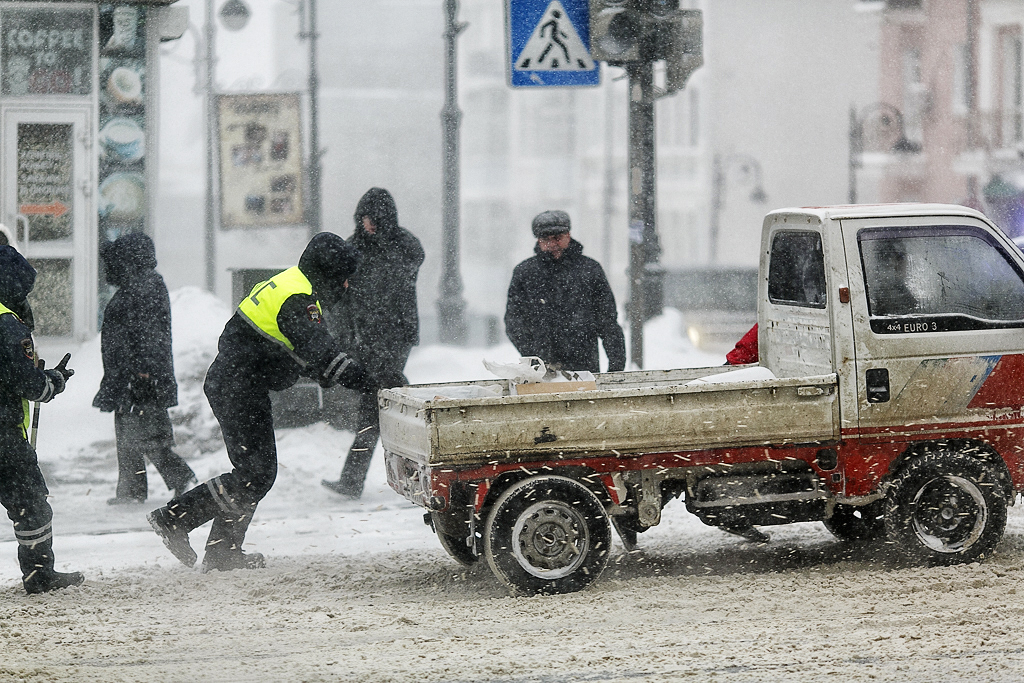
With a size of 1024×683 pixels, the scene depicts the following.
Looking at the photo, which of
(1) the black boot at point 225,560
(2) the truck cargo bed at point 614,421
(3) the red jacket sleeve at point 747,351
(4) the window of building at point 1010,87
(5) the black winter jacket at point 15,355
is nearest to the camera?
(2) the truck cargo bed at point 614,421

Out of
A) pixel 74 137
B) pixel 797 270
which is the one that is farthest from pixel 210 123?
pixel 797 270

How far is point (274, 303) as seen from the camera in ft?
22.3

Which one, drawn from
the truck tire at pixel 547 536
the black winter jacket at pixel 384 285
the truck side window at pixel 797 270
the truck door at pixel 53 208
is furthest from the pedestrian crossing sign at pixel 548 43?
the truck door at pixel 53 208

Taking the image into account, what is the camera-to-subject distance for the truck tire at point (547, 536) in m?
6.23

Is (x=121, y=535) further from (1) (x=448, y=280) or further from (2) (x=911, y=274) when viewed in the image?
(1) (x=448, y=280)

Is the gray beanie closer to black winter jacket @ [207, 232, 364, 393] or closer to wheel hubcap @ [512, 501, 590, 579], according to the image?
black winter jacket @ [207, 232, 364, 393]

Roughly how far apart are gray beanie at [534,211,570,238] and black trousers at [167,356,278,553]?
1.99 meters

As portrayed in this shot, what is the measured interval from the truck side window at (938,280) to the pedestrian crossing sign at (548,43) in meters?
2.91

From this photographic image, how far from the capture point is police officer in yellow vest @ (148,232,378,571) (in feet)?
22.4

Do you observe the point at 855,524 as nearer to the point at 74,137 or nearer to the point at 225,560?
the point at 225,560

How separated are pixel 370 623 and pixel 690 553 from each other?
84.7 inches

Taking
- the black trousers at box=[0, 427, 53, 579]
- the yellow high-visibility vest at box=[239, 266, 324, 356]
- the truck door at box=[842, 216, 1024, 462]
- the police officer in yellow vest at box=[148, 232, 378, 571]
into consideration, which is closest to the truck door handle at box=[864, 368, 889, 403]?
the truck door at box=[842, 216, 1024, 462]

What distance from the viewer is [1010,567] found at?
259 inches

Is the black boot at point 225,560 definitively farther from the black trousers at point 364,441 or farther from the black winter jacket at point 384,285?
the black winter jacket at point 384,285
